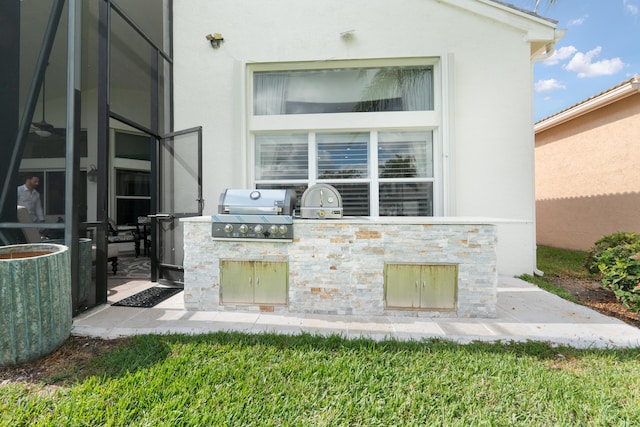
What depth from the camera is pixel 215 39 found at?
4.95m

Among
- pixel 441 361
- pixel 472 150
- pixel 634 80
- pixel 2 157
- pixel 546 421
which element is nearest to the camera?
pixel 546 421

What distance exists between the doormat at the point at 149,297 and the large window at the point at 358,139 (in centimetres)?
235

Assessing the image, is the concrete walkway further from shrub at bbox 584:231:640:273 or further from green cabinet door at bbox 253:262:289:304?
shrub at bbox 584:231:640:273

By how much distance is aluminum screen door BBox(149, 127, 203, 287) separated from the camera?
14.4ft

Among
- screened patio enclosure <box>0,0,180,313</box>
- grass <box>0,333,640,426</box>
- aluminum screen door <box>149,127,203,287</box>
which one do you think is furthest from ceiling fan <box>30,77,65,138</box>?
grass <box>0,333,640,426</box>

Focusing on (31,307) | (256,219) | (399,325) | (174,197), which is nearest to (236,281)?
(256,219)

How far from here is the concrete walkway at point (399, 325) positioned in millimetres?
2664

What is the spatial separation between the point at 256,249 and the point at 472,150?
4158 millimetres

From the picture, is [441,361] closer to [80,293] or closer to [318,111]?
[80,293]

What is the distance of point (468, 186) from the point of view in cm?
482

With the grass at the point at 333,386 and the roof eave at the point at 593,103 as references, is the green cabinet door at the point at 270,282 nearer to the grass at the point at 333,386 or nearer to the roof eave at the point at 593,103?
the grass at the point at 333,386

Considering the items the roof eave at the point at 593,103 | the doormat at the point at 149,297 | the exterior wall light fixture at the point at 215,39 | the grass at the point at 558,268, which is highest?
the exterior wall light fixture at the point at 215,39

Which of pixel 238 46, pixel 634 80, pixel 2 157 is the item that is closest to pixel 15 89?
pixel 2 157

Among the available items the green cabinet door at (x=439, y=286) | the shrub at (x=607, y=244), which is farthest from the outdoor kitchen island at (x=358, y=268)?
the shrub at (x=607, y=244)
